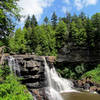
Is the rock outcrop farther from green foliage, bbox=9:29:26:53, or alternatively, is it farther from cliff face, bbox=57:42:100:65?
green foliage, bbox=9:29:26:53

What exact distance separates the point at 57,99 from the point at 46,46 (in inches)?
695

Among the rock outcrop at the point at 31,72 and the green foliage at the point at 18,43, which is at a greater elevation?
the green foliage at the point at 18,43

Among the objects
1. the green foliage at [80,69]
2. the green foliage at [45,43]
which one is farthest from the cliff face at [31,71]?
the green foliage at [45,43]

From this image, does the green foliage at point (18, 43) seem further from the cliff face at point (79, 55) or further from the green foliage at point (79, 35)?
the green foliage at point (79, 35)

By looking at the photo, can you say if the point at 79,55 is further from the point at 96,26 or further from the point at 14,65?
the point at 14,65

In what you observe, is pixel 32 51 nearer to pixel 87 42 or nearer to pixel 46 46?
pixel 46 46

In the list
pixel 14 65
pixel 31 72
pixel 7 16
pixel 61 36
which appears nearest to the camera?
pixel 7 16

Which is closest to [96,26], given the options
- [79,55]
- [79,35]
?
[79,35]

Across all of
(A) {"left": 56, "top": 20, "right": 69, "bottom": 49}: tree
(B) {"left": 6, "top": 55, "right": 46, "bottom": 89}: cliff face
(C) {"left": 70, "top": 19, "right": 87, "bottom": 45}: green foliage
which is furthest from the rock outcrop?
(C) {"left": 70, "top": 19, "right": 87, "bottom": 45}: green foliage

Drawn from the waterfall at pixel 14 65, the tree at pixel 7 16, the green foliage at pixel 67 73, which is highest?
the tree at pixel 7 16

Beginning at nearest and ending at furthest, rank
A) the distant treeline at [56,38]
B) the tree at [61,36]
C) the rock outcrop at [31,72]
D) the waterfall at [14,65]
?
the waterfall at [14,65]
the rock outcrop at [31,72]
the distant treeline at [56,38]
the tree at [61,36]

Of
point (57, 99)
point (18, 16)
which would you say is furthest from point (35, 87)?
point (18, 16)

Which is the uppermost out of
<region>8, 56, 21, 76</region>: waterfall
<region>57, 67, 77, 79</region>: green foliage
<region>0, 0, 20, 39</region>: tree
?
<region>0, 0, 20, 39</region>: tree

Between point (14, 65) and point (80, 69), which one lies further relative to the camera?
point (80, 69)
